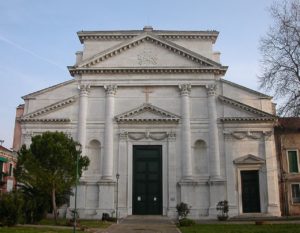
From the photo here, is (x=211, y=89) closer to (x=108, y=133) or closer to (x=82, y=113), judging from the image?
(x=108, y=133)

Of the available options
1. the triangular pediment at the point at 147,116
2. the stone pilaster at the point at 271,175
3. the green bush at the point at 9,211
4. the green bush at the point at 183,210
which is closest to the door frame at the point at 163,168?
the triangular pediment at the point at 147,116

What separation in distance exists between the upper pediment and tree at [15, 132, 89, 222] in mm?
15601

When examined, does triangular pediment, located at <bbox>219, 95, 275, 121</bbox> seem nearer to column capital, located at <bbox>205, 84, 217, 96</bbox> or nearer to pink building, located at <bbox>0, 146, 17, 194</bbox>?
column capital, located at <bbox>205, 84, 217, 96</bbox>

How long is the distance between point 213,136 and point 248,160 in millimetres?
3844

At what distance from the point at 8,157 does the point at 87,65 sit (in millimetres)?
12440

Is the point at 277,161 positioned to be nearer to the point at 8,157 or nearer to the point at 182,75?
the point at 182,75

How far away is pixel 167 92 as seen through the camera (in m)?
38.8

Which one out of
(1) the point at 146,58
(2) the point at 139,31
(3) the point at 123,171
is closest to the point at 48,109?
(3) the point at 123,171

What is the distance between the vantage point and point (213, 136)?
37156 millimetres

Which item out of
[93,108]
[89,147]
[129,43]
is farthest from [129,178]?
[129,43]

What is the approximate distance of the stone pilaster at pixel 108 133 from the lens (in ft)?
120

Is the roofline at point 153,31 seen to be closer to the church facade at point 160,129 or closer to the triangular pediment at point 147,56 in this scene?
the church facade at point 160,129

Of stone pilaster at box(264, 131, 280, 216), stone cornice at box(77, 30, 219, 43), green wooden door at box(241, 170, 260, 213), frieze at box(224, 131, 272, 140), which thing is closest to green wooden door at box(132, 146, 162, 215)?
frieze at box(224, 131, 272, 140)

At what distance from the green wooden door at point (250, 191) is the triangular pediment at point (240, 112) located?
4.99 m
